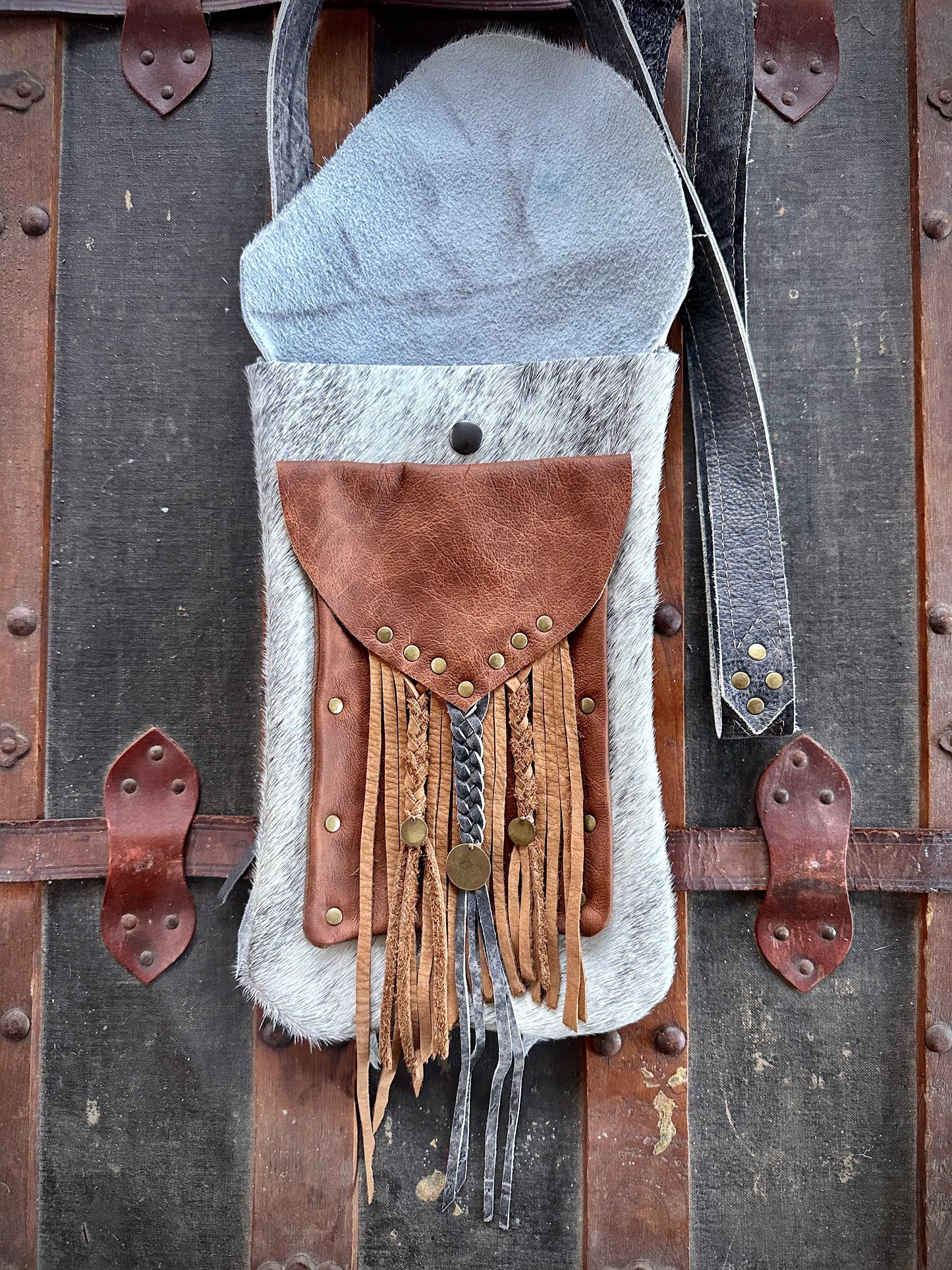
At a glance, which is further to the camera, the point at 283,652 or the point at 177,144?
the point at 177,144

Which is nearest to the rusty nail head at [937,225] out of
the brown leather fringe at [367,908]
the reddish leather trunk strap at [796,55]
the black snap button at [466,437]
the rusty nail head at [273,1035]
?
the reddish leather trunk strap at [796,55]

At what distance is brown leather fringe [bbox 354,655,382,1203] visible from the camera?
0.83 m

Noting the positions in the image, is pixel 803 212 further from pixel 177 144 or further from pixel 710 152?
pixel 177 144

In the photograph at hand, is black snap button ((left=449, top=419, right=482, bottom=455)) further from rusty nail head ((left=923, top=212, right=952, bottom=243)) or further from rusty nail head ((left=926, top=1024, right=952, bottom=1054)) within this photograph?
rusty nail head ((left=926, top=1024, right=952, bottom=1054))

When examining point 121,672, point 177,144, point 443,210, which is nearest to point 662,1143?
point 121,672

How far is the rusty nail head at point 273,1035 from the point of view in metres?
0.96

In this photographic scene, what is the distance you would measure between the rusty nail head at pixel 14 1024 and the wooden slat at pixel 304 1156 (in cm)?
27

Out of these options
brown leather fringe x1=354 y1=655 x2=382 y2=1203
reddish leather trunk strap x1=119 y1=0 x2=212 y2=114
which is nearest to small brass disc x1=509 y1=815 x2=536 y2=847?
brown leather fringe x1=354 y1=655 x2=382 y2=1203

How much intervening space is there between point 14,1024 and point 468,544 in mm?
781

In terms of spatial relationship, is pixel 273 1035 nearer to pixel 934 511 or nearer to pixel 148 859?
pixel 148 859

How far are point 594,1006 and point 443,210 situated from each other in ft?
2.97

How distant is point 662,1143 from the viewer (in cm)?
94

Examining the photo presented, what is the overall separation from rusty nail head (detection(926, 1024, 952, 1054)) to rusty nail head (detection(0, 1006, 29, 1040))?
1.07 meters

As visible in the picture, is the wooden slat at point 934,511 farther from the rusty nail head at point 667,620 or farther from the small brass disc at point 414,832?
the small brass disc at point 414,832
